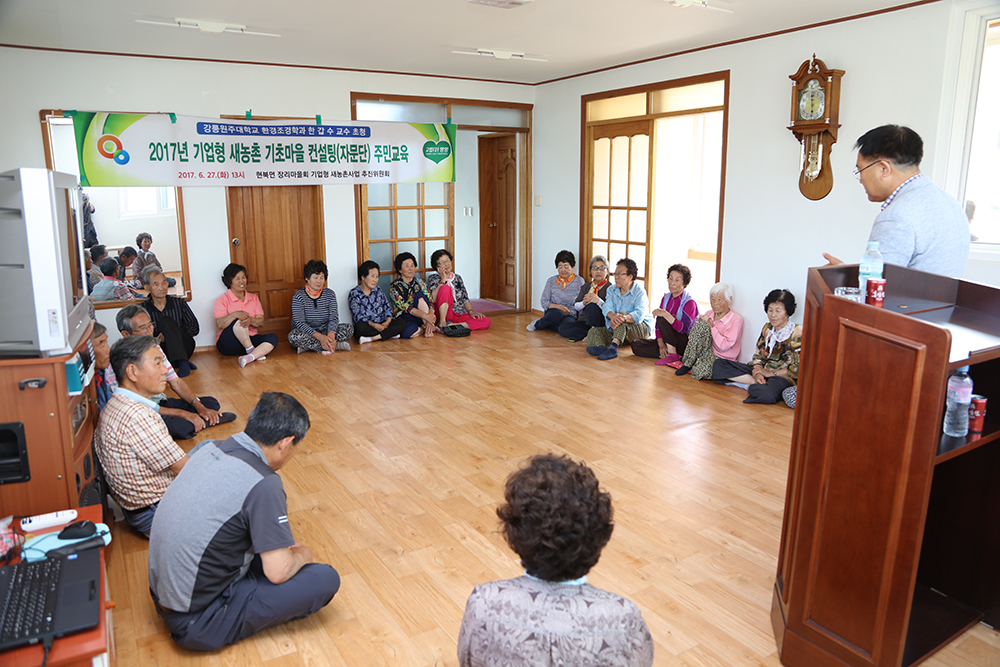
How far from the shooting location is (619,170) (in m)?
7.18

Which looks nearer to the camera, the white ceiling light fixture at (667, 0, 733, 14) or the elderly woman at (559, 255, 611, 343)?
the white ceiling light fixture at (667, 0, 733, 14)

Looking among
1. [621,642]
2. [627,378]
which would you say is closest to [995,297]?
[621,642]

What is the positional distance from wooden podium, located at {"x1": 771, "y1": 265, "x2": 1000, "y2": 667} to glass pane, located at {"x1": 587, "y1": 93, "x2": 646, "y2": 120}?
15.8 ft

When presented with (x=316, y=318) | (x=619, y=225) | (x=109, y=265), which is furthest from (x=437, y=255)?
(x=109, y=265)

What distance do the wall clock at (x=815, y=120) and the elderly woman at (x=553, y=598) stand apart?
4.58 m

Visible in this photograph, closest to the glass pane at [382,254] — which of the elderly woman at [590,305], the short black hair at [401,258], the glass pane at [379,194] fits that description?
the short black hair at [401,258]

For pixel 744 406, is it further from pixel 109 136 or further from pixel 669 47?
pixel 109 136

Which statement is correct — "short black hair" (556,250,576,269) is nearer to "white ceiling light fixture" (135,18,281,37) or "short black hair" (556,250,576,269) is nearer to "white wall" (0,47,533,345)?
"white wall" (0,47,533,345)

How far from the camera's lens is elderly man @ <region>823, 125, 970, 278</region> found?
2.34m

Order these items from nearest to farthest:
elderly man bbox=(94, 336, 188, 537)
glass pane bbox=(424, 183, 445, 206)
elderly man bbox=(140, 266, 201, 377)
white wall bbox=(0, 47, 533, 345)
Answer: elderly man bbox=(94, 336, 188, 537) < elderly man bbox=(140, 266, 201, 377) < white wall bbox=(0, 47, 533, 345) < glass pane bbox=(424, 183, 445, 206)

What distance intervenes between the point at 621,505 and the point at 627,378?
2.37 m

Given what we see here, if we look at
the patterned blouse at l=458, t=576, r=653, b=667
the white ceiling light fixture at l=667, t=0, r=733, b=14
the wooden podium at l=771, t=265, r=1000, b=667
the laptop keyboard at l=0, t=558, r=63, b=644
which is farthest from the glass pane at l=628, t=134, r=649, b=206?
the laptop keyboard at l=0, t=558, r=63, b=644

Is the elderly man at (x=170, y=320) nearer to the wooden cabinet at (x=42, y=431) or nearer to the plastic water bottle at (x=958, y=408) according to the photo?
the wooden cabinet at (x=42, y=431)

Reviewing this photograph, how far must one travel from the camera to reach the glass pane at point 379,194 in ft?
24.2
